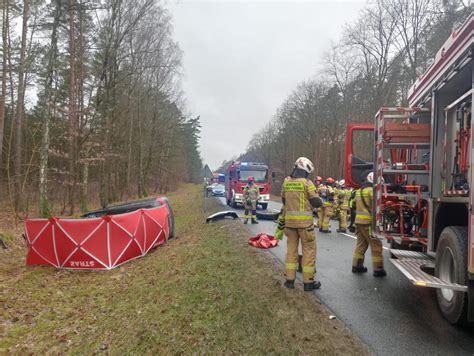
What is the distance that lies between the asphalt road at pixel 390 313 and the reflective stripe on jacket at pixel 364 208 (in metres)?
0.95

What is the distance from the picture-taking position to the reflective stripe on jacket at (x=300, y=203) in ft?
15.7

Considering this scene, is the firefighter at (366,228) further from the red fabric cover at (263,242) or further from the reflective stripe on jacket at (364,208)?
the red fabric cover at (263,242)

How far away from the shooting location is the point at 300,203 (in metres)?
4.82

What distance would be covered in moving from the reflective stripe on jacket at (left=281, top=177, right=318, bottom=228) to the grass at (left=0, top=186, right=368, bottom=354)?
3.28 ft

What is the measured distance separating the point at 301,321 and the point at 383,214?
7.60 feet

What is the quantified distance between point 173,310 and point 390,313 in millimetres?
2889

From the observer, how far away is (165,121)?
34719mm

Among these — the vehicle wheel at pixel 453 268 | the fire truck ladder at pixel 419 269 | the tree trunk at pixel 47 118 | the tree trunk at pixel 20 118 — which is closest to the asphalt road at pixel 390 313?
the vehicle wheel at pixel 453 268

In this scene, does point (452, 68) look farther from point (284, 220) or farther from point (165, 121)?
point (165, 121)

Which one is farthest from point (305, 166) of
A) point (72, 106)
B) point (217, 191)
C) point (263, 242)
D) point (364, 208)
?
point (217, 191)

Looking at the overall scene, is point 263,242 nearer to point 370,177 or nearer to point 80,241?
point 370,177

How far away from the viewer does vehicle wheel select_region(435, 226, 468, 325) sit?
340 centimetres

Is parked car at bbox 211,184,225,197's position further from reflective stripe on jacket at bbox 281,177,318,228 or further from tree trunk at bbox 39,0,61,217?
reflective stripe on jacket at bbox 281,177,318,228

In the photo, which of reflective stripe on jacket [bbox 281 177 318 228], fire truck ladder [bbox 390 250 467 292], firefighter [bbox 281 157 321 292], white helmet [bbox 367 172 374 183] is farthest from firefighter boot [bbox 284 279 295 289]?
white helmet [bbox 367 172 374 183]
